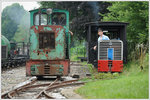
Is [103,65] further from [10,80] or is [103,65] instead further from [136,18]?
[136,18]

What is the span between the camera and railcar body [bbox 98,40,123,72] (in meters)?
11.7

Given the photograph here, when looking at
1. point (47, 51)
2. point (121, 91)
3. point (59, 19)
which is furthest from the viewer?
point (59, 19)

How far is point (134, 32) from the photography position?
15594 millimetres

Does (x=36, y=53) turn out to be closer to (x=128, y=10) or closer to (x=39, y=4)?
(x=128, y=10)

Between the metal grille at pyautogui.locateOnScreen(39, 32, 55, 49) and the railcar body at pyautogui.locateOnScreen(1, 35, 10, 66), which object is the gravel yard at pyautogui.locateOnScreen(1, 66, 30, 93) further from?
the railcar body at pyautogui.locateOnScreen(1, 35, 10, 66)

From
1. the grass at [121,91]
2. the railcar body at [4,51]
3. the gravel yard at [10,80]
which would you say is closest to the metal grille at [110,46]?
the gravel yard at [10,80]

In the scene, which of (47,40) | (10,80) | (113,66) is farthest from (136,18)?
(10,80)

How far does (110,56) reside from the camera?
11.9 metres

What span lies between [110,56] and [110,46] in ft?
1.38

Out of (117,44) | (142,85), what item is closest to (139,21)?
(117,44)

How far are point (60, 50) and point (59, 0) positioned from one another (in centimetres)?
2130

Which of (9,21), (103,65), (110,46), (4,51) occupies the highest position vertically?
(9,21)

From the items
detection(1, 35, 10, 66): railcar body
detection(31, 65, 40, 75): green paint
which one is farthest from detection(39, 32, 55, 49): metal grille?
detection(1, 35, 10, 66): railcar body

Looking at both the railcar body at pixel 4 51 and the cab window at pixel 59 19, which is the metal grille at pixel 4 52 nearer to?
the railcar body at pixel 4 51
